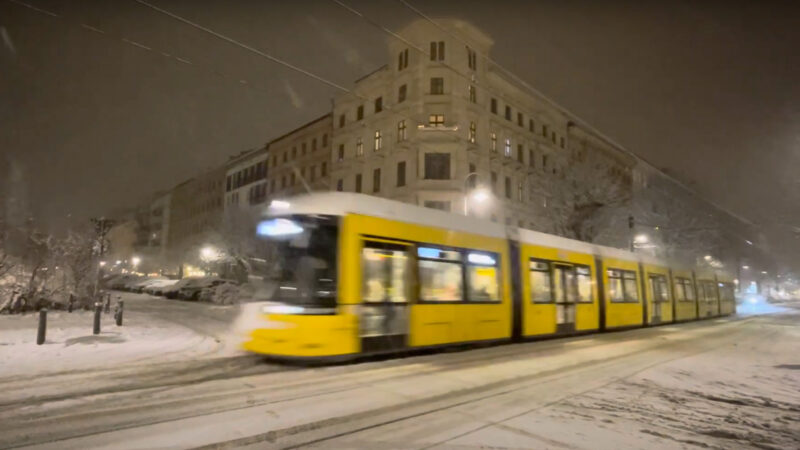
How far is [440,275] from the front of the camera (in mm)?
11031

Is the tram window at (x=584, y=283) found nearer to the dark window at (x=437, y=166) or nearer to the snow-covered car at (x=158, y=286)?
the dark window at (x=437, y=166)

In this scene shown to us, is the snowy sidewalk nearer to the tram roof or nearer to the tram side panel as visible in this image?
the tram roof

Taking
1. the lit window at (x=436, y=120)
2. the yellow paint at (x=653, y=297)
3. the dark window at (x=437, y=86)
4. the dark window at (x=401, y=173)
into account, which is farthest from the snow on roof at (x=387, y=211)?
the dark window at (x=437, y=86)

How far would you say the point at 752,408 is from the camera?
274 inches

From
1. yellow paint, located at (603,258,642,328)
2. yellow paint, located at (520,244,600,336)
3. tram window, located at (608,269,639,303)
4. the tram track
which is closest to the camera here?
the tram track

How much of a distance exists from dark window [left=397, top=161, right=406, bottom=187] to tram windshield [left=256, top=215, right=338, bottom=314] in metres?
26.0

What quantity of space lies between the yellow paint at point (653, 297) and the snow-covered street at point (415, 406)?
31.9ft

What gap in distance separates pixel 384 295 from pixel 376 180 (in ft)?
94.0

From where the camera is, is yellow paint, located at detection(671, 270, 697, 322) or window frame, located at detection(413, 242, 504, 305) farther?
yellow paint, located at detection(671, 270, 697, 322)

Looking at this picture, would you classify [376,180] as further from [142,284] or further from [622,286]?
[622,286]

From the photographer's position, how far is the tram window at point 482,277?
11.8m

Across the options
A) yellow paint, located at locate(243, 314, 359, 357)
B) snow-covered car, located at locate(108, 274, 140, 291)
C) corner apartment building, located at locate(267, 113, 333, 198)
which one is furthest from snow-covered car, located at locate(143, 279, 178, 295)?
yellow paint, located at locate(243, 314, 359, 357)

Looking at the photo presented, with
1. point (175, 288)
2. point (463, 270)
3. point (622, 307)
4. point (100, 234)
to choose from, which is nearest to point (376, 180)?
point (175, 288)

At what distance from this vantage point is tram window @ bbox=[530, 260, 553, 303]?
45.2 feet
